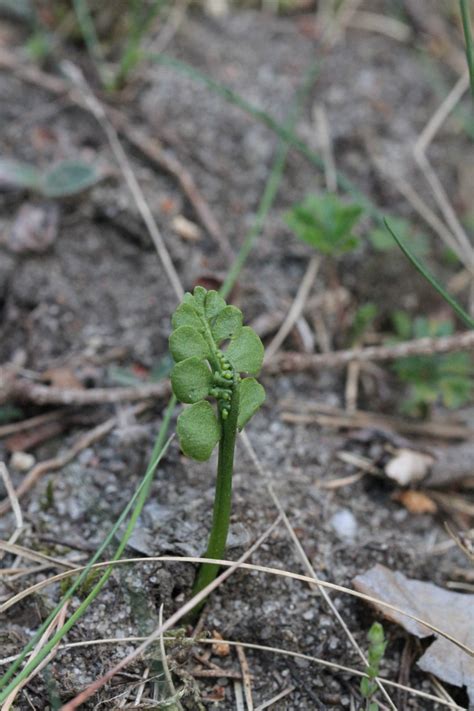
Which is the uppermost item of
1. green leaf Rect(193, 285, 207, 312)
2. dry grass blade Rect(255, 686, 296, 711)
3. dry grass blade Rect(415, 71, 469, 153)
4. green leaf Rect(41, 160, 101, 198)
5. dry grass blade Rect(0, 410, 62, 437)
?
dry grass blade Rect(415, 71, 469, 153)

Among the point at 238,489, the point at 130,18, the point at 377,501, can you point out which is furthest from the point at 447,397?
the point at 130,18

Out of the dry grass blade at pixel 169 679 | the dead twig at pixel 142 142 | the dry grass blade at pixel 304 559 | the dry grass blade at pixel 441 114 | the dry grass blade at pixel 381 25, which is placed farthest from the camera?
the dry grass blade at pixel 381 25

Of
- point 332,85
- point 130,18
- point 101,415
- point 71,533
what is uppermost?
point 130,18

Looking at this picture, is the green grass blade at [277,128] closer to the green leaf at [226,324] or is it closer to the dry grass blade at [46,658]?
the green leaf at [226,324]

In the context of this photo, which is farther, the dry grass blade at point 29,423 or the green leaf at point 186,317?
the dry grass blade at point 29,423

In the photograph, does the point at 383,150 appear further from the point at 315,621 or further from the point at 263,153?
the point at 315,621

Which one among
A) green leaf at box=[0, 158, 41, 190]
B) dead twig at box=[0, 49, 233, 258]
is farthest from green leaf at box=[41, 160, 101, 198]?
dead twig at box=[0, 49, 233, 258]

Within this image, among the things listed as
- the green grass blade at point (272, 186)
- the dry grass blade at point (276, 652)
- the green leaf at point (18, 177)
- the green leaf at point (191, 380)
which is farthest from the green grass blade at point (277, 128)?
the dry grass blade at point (276, 652)

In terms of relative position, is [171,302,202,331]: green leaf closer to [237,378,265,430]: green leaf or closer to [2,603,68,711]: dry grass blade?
[237,378,265,430]: green leaf
